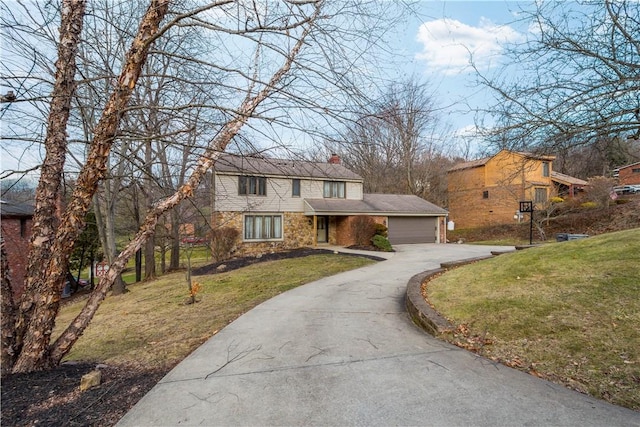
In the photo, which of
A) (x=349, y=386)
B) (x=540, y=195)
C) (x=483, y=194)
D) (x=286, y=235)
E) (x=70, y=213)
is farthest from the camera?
(x=483, y=194)

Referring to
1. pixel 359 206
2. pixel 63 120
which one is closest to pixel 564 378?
pixel 63 120

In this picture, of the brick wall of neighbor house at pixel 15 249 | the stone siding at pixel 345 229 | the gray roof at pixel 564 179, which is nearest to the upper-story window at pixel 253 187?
the stone siding at pixel 345 229

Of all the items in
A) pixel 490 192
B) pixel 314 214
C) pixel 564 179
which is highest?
→ pixel 564 179

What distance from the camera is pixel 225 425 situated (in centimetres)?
272

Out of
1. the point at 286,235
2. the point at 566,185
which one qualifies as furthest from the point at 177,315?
the point at 566,185

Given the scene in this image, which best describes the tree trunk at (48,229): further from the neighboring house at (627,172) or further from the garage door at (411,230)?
the garage door at (411,230)

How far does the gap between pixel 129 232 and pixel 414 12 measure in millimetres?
15473

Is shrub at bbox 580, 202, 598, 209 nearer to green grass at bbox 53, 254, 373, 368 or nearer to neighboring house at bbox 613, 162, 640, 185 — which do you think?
neighboring house at bbox 613, 162, 640, 185

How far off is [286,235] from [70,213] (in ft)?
53.0

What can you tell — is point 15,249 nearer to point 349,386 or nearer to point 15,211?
point 15,211

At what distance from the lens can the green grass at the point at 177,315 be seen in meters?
4.78

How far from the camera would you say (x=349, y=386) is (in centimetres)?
335

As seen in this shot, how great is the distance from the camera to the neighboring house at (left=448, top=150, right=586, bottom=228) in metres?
25.0

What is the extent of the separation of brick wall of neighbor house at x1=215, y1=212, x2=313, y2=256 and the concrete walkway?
13349 millimetres
